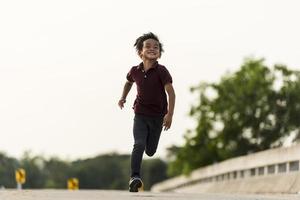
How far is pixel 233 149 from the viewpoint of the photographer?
223ft

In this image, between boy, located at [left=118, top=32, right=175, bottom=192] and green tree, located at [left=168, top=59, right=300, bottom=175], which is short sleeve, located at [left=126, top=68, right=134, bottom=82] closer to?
boy, located at [left=118, top=32, right=175, bottom=192]

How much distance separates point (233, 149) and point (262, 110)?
159 inches

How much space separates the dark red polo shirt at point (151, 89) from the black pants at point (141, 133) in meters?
0.10

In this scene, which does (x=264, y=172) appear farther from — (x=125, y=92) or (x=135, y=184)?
(x=135, y=184)

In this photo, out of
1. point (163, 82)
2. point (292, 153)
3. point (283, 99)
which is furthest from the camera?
point (283, 99)

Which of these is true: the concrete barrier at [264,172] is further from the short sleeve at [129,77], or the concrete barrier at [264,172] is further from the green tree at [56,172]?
the green tree at [56,172]

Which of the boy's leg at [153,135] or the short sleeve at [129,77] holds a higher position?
the short sleeve at [129,77]

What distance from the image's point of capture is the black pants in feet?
37.0

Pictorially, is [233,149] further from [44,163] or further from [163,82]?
[44,163]

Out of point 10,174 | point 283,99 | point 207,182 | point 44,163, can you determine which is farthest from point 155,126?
point 44,163

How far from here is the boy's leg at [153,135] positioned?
11.3 meters

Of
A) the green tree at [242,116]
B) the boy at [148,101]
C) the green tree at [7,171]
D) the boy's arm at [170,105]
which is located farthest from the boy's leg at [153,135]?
the green tree at [7,171]

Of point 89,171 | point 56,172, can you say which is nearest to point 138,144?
point 89,171

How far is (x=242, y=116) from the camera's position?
2709 inches
